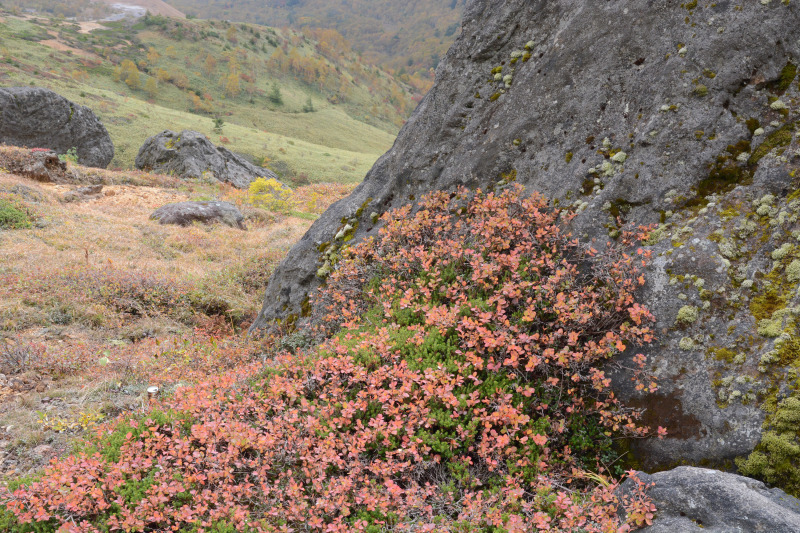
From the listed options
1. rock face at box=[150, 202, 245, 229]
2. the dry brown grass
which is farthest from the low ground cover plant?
rock face at box=[150, 202, 245, 229]

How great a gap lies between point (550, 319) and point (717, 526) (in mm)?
2525

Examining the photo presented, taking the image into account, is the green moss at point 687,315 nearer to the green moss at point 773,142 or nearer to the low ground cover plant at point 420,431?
the low ground cover plant at point 420,431

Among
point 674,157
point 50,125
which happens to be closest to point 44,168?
point 50,125

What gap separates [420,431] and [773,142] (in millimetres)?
5411

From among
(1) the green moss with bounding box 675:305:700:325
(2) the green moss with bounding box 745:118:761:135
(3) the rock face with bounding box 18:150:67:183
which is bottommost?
(3) the rock face with bounding box 18:150:67:183

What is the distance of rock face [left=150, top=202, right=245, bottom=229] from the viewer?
2173 cm

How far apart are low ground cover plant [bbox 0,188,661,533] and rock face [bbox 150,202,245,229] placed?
18002 mm

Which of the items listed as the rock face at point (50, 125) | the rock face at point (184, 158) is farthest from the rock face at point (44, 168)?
the rock face at point (184, 158)

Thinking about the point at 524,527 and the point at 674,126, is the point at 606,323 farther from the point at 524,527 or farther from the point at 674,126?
the point at 674,126

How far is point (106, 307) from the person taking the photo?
1105 centimetres

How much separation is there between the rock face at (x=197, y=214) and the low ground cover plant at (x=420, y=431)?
59.1ft

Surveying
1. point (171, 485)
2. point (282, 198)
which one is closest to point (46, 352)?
point (171, 485)

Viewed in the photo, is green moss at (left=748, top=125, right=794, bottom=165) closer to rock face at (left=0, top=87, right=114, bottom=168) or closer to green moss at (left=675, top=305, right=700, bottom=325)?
green moss at (left=675, top=305, right=700, bottom=325)

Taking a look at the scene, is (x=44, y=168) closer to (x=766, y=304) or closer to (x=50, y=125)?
(x=50, y=125)
